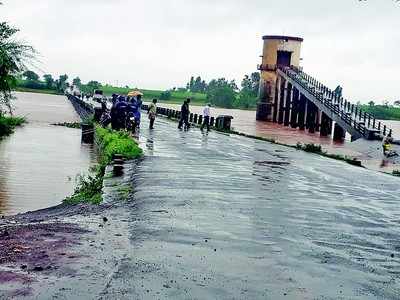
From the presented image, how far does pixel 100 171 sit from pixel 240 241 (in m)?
8.76

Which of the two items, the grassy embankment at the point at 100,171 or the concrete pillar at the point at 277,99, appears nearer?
the grassy embankment at the point at 100,171

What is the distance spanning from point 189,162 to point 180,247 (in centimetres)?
1035

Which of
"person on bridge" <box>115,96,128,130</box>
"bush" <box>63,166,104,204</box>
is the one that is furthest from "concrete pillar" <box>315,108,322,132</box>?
"bush" <box>63,166,104,204</box>

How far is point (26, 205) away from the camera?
13.9 meters

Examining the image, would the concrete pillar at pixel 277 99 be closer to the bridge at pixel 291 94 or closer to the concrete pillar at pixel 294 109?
the bridge at pixel 291 94

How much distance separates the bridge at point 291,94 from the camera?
47.3 metres

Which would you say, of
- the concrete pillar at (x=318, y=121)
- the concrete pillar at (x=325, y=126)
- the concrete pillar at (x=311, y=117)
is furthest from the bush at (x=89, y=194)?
the concrete pillar at (x=318, y=121)

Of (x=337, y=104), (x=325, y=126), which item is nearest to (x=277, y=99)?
(x=325, y=126)

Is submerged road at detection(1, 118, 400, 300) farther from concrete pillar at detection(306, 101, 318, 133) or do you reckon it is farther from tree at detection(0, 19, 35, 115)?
concrete pillar at detection(306, 101, 318, 133)

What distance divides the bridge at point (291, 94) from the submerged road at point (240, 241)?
3070 cm

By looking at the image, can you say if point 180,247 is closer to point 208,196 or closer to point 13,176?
point 208,196

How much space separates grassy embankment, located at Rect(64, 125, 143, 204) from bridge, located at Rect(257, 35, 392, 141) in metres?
25.5

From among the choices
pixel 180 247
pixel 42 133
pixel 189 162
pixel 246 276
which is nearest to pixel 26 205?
pixel 189 162

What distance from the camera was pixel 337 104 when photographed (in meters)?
43.8
